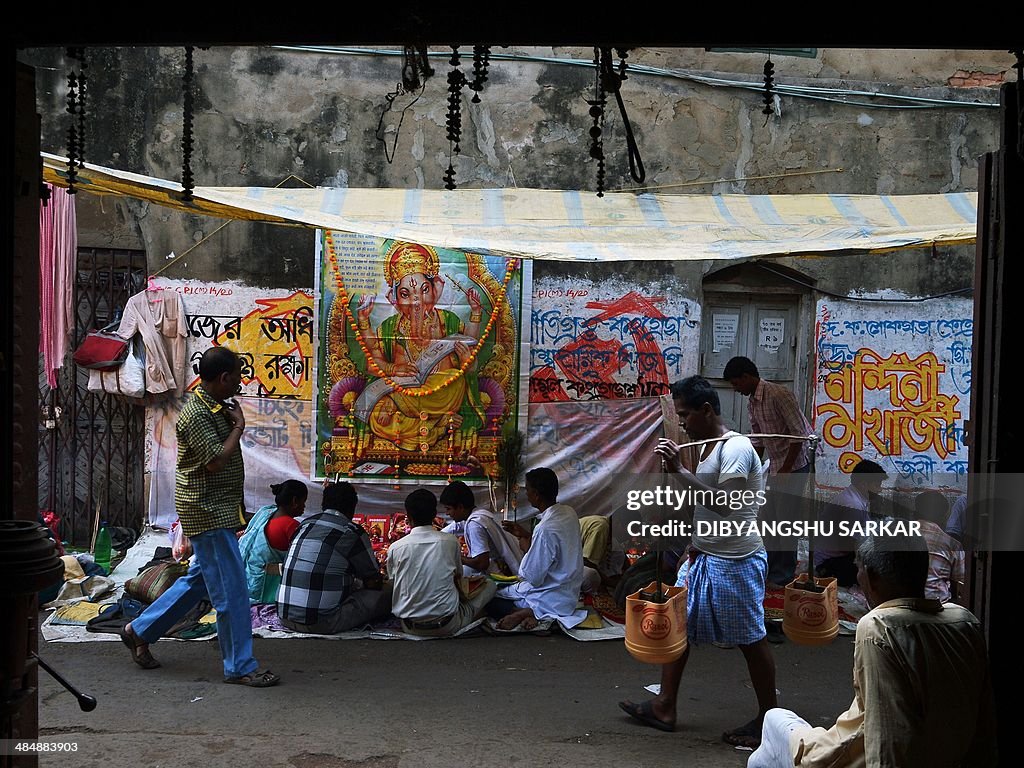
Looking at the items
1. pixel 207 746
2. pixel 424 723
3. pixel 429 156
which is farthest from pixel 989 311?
pixel 429 156

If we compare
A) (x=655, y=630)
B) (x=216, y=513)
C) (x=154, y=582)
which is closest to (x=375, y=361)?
(x=154, y=582)

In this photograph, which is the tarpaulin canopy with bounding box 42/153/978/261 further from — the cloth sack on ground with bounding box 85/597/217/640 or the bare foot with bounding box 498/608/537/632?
the cloth sack on ground with bounding box 85/597/217/640

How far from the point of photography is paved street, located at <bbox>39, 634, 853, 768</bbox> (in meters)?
3.99

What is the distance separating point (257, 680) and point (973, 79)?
7828 mm

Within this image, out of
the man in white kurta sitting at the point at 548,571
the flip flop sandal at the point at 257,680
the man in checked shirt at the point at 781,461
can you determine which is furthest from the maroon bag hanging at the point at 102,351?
the man in checked shirt at the point at 781,461

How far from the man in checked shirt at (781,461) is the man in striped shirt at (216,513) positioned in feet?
11.3

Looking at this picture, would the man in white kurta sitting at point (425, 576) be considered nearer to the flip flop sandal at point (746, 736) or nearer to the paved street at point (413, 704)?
the paved street at point (413, 704)

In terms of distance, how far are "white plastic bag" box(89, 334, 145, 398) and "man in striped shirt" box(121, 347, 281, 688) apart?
279cm

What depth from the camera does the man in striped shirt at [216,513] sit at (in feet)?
15.3

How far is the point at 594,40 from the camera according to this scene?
287 centimetres

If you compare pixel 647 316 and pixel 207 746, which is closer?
pixel 207 746

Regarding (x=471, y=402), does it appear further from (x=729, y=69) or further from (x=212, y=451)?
(x=729, y=69)

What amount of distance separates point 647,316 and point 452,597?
133 inches

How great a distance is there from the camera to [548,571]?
5.95m
